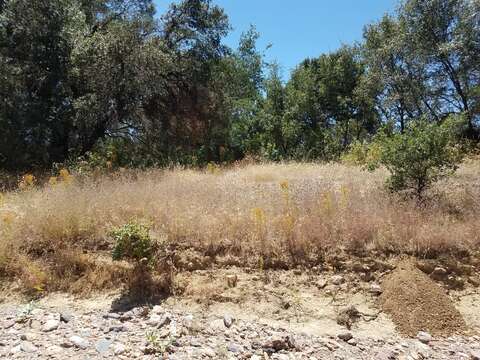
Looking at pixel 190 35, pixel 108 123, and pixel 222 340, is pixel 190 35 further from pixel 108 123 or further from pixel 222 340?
pixel 222 340

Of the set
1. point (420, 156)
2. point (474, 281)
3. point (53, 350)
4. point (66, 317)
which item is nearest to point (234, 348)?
point (53, 350)

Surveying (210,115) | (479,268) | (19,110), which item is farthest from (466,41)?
(19,110)

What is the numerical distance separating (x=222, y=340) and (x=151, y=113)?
10.3m

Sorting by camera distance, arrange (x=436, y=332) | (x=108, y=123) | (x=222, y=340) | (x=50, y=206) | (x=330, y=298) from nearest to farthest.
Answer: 1. (x=222, y=340)
2. (x=436, y=332)
3. (x=330, y=298)
4. (x=50, y=206)
5. (x=108, y=123)

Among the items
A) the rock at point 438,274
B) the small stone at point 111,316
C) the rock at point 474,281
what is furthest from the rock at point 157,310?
the rock at point 474,281

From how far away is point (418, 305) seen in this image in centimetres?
421

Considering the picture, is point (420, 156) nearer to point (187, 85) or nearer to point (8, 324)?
point (8, 324)

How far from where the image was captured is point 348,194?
6395mm

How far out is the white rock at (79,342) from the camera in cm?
351

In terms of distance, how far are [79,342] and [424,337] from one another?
11.4 feet

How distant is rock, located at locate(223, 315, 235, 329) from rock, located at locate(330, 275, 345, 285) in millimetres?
1421

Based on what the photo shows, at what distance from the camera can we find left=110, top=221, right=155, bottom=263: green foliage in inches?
175

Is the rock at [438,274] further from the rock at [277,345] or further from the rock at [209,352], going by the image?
the rock at [209,352]

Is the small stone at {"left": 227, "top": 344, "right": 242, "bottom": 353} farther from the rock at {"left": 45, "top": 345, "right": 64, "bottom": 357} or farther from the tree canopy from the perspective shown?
the tree canopy
